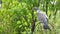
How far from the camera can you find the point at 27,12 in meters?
3.32

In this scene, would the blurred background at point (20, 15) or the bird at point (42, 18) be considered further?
the bird at point (42, 18)

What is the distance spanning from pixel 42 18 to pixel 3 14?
1.01 metres

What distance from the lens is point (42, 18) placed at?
4.43m

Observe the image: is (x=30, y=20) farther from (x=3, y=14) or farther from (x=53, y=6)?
(x=53, y=6)

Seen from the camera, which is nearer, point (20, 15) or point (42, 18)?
point (20, 15)

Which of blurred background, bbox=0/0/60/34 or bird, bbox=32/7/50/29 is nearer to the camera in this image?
blurred background, bbox=0/0/60/34

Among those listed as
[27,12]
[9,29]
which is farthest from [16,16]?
[9,29]

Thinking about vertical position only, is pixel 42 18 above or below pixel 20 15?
below

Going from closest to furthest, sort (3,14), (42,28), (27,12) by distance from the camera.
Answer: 1. (27,12)
2. (3,14)
3. (42,28)

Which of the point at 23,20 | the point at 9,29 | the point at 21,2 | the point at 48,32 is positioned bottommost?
the point at 48,32

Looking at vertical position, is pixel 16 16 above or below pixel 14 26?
above

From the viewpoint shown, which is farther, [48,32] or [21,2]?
[48,32]

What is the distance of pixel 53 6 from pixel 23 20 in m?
1.11

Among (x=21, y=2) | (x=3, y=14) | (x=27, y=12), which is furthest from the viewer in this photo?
(x=3, y=14)
